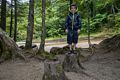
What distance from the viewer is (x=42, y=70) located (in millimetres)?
9148

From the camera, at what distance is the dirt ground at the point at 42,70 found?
8.55 meters

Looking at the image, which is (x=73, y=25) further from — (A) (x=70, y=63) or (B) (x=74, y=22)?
(A) (x=70, y=63)

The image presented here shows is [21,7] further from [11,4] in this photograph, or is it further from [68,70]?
[68,70]

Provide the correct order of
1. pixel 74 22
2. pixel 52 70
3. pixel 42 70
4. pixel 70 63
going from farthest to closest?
pixel 74 22, pixel 42 70, pixel 70 63, pixel 52 70

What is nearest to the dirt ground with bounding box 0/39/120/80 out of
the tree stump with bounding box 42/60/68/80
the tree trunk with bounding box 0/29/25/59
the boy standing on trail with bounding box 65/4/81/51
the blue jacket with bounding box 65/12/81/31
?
the tree trunk with bounding box 0/29/25/59

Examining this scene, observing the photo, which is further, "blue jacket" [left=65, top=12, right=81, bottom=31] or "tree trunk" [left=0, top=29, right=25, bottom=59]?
"tree trunk" [left=0, top=29, right=25, bottom=59]

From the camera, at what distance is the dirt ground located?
855 cm

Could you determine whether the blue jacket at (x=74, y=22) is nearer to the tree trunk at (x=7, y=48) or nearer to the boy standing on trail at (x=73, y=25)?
the boy standing on trail at (x=73, y=25)

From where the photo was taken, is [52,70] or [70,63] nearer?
[52,70]

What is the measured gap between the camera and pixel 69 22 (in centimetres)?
945

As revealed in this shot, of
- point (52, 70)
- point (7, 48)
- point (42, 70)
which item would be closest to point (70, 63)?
point (42, 70)

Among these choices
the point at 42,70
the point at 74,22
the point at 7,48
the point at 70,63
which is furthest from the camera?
the point at 7,48

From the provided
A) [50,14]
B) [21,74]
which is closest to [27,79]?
[21,74]

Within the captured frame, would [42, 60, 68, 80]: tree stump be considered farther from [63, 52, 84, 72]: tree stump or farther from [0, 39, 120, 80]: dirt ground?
[63, 52, 84, 72]: tree stump
